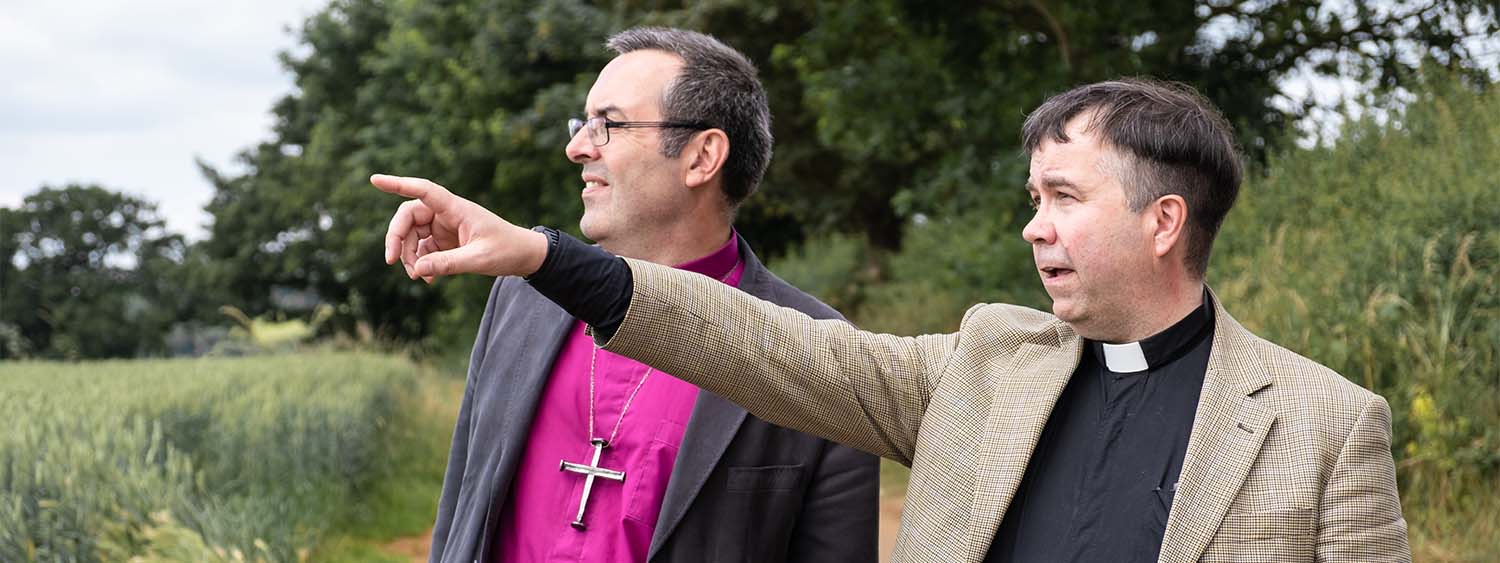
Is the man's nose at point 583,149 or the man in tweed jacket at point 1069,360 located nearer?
the man in tweed jacket at point 1069,360

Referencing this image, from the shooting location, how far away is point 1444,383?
562 cm

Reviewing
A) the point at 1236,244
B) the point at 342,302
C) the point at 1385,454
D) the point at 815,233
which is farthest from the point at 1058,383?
the point at 342,302

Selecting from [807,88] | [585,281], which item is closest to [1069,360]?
[585,281]

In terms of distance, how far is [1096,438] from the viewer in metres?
1.94

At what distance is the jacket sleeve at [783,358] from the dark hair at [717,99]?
0.66 meters

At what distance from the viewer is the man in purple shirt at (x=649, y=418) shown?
2.33m

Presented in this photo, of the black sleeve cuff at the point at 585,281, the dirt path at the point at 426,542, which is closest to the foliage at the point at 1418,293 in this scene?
the dirt path at the point at 426,542

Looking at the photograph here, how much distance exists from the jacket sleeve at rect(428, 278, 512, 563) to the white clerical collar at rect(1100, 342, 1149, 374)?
4.03ft

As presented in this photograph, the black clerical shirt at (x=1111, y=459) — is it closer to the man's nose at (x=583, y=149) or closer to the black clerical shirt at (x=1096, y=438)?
the black clerical shirt at (x=1096, y=438)

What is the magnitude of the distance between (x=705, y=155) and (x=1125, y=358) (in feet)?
3.14

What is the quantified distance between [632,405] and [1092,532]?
91cm

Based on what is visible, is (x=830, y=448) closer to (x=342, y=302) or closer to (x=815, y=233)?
(x=815, y=233)

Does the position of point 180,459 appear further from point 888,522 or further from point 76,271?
point 76,271

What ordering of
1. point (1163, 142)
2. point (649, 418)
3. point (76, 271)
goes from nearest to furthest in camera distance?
1. point (1163, 142)
2. point (649, 418)
3. point (76, 271)
